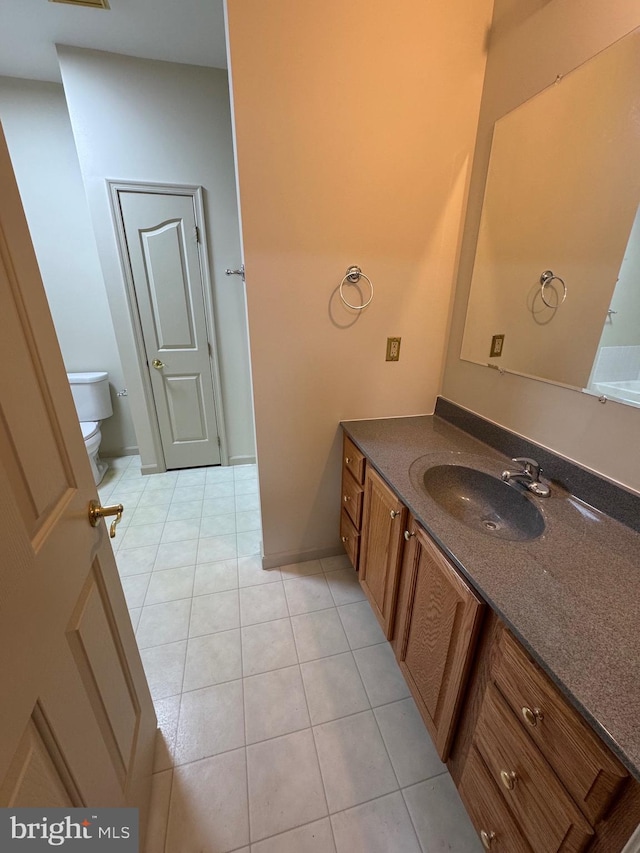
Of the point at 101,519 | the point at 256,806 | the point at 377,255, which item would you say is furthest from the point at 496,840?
the point at 377,255

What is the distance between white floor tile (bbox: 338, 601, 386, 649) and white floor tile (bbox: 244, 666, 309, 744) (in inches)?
11.1

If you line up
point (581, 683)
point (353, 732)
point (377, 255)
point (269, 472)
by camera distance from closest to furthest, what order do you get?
1. point (581, 683)
2. point (353, 732)
3. point (377, 255)
4. point (269, 472)

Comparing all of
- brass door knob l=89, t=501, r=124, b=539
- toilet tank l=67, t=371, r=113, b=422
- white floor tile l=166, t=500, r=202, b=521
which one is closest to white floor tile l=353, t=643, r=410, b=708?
brass door knob l=89, t=501, r=124, b=539

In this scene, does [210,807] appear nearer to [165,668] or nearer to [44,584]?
[165,668]

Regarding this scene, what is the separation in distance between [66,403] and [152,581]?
1.45 meters

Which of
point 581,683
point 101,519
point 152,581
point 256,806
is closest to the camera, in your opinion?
point 581,683

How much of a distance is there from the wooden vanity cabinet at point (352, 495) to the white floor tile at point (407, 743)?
22.0 inches

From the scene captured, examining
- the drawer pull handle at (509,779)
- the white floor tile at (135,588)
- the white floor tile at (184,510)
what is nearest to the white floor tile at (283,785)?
the drawer pull handle at (509,779)

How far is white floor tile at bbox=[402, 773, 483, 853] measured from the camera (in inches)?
38.8

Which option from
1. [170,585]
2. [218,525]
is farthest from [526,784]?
[218,525]

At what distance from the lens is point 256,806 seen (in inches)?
41.1

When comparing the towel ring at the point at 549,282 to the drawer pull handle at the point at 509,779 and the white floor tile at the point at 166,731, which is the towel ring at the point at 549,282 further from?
the white floor tile at the point at 166,731

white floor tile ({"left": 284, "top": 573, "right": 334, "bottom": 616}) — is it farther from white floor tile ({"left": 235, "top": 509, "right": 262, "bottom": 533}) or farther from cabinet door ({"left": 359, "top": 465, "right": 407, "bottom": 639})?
white floor tile ({"left": 235, "top": 509, "right": 262, "bottom": 533})

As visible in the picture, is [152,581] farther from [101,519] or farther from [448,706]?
[448,706]
